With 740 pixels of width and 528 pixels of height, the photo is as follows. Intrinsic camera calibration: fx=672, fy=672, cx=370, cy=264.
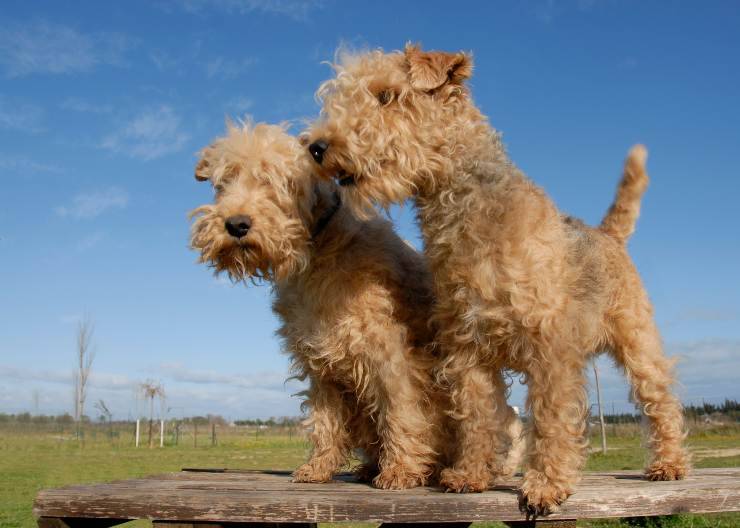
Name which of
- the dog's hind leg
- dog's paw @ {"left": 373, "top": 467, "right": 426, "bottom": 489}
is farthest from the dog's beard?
the dog's hind leg

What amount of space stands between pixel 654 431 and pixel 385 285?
8.30 feet

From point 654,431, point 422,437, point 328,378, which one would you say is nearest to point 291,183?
point 328,378

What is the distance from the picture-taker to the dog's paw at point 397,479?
4.74m

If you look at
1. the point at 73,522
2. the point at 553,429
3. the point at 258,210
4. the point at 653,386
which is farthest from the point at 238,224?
the point at 653,386

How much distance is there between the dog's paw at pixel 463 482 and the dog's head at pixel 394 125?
1.87 m

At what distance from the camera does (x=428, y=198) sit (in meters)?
4.60

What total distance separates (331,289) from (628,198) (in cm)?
280

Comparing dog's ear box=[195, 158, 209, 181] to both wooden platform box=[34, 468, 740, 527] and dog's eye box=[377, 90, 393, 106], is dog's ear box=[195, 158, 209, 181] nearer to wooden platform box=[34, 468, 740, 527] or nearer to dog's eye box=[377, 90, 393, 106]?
dog's eye box=[377, 90, 393, 106]

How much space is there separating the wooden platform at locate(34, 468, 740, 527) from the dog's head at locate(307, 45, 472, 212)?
1.91 metres

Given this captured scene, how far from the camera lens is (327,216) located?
5203 mm

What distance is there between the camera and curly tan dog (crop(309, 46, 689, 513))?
4.18 metres

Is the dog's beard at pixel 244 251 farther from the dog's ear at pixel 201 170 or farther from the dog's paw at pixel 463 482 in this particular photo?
the dog's paw at pixel 463 482

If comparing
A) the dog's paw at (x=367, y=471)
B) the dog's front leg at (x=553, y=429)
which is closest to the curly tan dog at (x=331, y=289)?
the dog's paw at (x=367, y=471)

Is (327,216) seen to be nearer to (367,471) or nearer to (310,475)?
(310,475)
